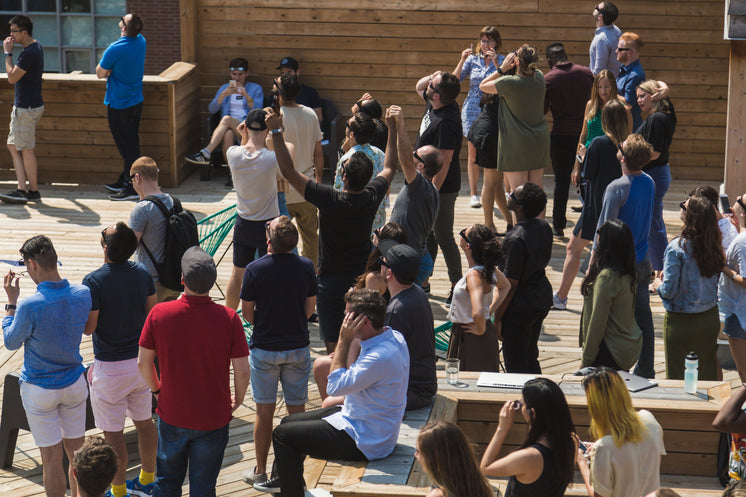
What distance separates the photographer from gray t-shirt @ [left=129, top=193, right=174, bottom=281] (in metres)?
5.81

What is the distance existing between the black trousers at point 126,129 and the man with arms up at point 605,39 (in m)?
4.84

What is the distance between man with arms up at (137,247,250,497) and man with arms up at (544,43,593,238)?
17.1 feet

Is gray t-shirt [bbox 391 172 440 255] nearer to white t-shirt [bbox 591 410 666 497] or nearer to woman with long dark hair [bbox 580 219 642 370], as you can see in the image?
woman with long dark hair [bbox 580 219 642 370]

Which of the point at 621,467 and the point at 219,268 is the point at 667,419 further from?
the point at 219,268

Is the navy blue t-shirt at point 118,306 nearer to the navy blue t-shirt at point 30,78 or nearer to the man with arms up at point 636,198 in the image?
the man with arms up at point 636,198

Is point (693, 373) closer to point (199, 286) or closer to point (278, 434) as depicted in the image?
point (278, 434)

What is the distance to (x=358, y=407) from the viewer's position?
4574 mm

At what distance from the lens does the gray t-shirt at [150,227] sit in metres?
5.81

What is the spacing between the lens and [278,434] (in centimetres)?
472

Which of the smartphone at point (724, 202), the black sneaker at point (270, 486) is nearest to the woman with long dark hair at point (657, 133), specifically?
the smartphone at point (724, 202)

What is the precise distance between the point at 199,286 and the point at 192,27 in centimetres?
791

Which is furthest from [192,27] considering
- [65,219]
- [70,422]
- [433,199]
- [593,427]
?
[593,427]

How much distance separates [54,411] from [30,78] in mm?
6223

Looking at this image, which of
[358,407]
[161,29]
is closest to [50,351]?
[358,407]
